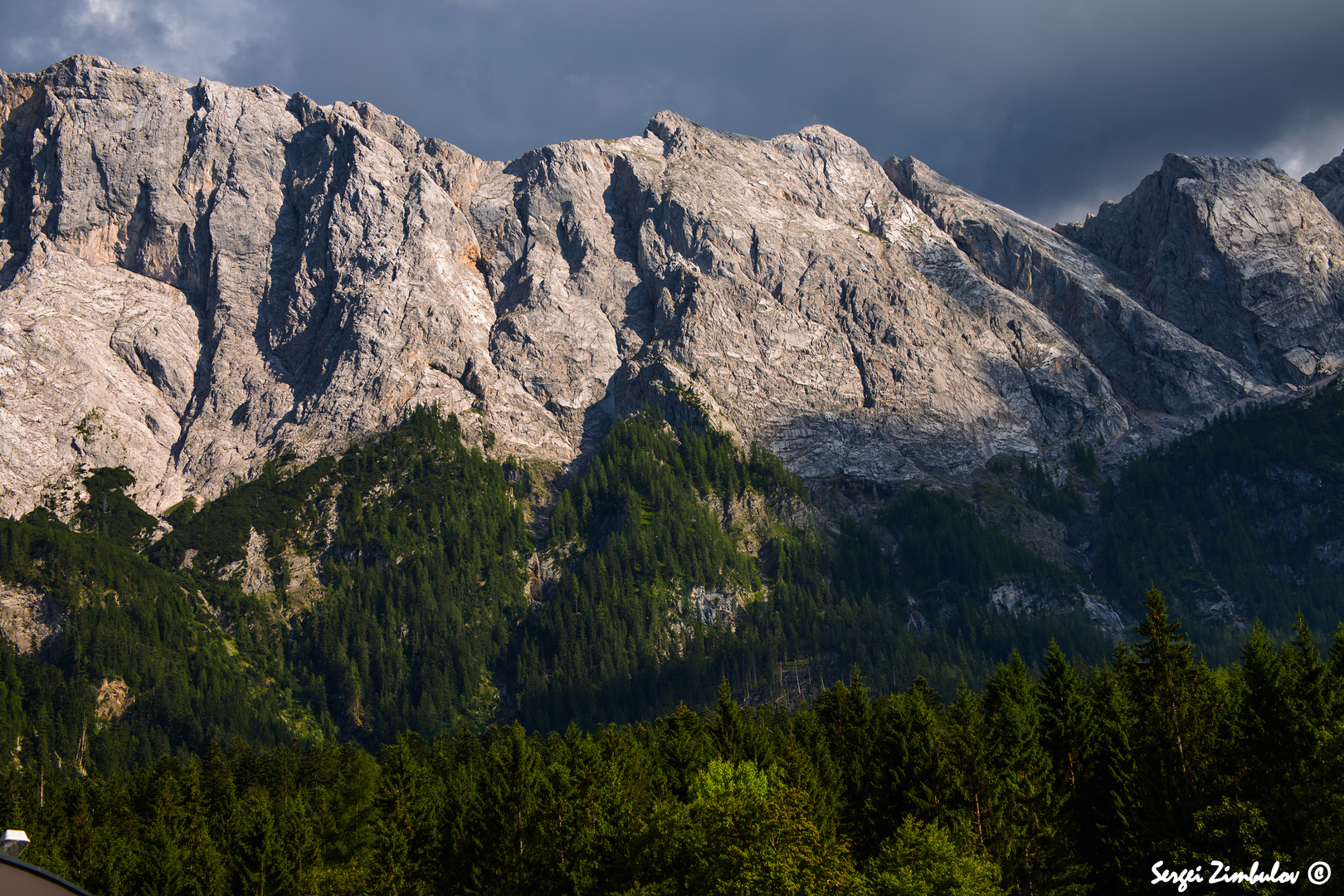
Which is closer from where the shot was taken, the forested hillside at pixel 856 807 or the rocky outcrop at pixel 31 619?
the forested hillside at pixel 856 807

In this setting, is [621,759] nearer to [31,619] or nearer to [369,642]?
[369,642]

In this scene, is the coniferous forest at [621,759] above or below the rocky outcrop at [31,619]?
below

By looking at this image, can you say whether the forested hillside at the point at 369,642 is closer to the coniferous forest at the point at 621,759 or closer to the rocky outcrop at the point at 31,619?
the coniferous forest at the point at 621,759

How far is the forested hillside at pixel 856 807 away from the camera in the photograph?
40.1 m

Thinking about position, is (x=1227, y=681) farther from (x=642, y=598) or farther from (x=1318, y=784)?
(x=642, y=598)

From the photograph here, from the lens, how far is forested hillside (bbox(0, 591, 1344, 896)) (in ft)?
132

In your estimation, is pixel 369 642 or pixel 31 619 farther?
pixel 369 642

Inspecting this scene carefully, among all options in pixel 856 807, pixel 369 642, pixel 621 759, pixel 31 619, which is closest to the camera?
pixel 856 807

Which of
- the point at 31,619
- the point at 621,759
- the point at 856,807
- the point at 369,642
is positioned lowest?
the point at 856,807

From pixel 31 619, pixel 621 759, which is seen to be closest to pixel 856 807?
pixel 621 759

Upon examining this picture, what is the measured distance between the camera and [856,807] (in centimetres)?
6394

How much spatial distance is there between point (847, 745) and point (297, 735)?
12305cm

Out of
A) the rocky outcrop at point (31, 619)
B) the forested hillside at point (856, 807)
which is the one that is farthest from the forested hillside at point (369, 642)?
the forested hillside at point (856, 807)

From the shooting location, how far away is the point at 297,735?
165 m
